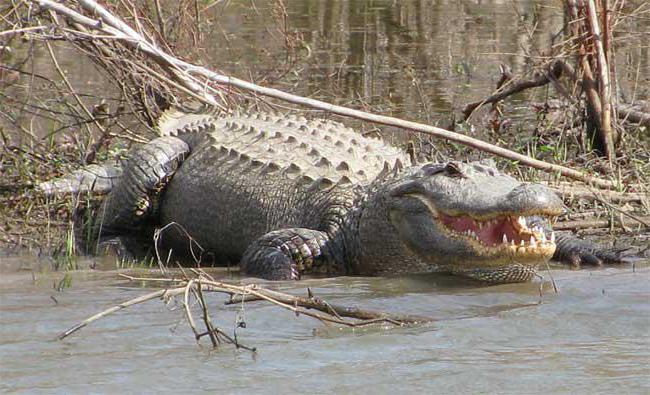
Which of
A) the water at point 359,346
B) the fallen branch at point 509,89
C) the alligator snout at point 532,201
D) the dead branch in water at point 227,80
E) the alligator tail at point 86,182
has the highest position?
the fallen branch at point 509,89

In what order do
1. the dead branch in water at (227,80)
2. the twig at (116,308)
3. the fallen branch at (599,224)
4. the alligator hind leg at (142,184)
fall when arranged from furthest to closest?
the alligator hind leg at (142,184)
the fallen branch at (599,224)
the dead branch in water at (227,80)
the twig at (116,308)

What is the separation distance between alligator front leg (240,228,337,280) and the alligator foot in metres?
1.22

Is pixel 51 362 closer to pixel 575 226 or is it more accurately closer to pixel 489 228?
pixel 489 228

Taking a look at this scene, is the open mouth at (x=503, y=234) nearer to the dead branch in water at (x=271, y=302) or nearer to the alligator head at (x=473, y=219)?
the alligator head at (x=473, y=219)

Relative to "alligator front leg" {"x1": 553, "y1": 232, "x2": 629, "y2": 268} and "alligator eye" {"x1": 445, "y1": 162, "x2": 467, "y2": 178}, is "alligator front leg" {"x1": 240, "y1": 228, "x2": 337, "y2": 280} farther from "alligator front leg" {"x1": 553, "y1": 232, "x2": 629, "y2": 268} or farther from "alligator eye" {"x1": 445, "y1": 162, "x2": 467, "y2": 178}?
"alligator front leg" {"x1": 553, "y1": 232, "x2": 629, "y2": 268}

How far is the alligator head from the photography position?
5.46 m

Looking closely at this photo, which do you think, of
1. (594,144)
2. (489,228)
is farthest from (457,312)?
(594,144)

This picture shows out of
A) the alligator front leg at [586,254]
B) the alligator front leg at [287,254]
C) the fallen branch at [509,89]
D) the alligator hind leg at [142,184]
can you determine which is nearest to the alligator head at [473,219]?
the alligator front leg at [287,254]

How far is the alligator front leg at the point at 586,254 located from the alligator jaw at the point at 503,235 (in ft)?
→ 1.96

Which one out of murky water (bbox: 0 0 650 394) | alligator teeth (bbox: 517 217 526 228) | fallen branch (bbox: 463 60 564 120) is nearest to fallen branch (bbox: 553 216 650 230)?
murky water (bbox: 0 0 650 394)

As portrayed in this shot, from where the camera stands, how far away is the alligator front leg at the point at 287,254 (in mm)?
6094

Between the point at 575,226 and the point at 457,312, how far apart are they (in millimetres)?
1984

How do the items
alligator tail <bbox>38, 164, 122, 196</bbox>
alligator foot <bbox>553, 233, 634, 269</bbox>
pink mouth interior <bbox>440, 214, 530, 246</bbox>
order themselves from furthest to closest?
alligator tail <bbox>38, 164, 122, 196</bbox>
alligator foot <bbox>553, 233, 634, 269</bbox>
pink mouth interior <bbox>440, 214, 530, 246</bbox>

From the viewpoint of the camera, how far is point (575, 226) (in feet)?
22.2
